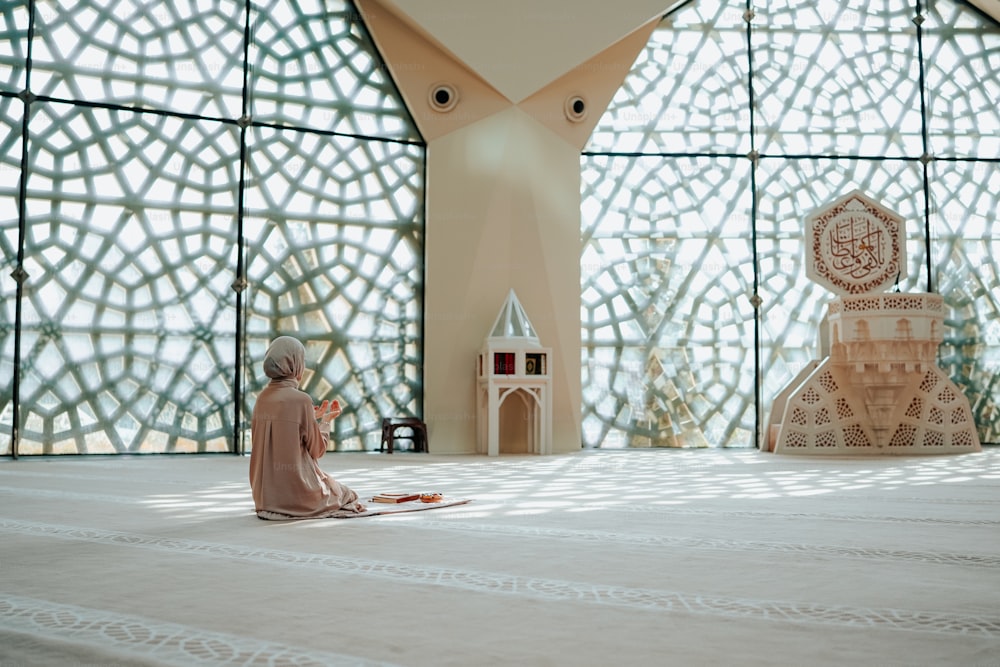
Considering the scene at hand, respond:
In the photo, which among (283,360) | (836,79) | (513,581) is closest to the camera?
(513,581)

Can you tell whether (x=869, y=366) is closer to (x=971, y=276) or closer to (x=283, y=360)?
(x=971, y=276)

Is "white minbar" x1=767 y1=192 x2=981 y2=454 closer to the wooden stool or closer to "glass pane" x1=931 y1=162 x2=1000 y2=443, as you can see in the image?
"glass pane" x1=931 y1=162 x2=1000 y2=443

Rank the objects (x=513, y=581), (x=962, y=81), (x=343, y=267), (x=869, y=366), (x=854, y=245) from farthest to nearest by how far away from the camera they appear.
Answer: (x=962, y=81) < (x=343, y=267) < (x=854, y=245) < (x=869, y=366) < (x=513, y=581)

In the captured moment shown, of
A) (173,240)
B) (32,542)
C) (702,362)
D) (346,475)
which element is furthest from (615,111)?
(32,542)

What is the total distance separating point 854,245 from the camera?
1082 centimetres

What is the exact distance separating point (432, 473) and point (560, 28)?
5.94 meters

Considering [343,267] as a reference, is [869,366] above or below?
below

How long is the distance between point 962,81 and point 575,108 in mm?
5617

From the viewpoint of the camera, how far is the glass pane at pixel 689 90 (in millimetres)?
12009

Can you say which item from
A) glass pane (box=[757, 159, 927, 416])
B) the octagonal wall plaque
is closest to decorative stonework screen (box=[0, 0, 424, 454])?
glass pane (box=[757, 159, 927, 416])

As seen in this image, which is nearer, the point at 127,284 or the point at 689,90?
the point at 127,284

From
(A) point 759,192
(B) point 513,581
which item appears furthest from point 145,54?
(B) point 513,581

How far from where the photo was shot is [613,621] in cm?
238

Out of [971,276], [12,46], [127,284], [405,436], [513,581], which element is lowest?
[513,581]
